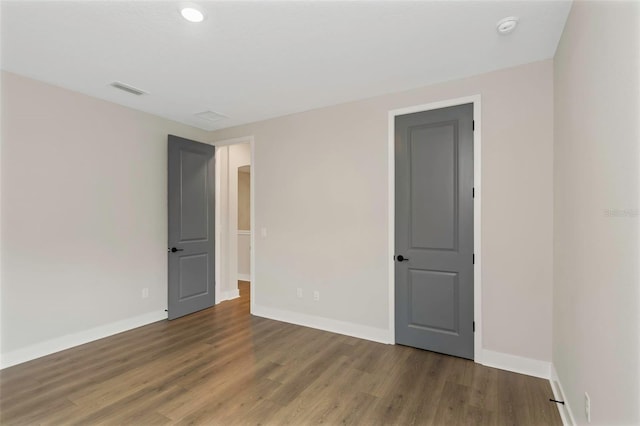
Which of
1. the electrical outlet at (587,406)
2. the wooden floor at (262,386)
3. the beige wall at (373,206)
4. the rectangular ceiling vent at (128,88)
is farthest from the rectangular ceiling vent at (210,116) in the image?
the electrical outlet at (587,406)

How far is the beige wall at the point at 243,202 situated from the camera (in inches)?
288

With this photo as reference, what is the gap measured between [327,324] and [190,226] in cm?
236

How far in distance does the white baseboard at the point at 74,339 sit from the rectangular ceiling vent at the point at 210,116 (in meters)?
2.69

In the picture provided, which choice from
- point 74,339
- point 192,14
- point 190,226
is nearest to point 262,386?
point 74,339

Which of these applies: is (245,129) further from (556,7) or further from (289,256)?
(556,7)

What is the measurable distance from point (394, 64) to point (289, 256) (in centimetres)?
258

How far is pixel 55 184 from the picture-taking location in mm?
3205

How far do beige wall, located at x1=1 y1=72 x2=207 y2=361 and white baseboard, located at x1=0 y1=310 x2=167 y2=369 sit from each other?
1.6 inches

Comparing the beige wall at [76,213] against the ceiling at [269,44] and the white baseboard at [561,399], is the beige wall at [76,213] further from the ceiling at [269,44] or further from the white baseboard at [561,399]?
the white baseboard at [561,399]

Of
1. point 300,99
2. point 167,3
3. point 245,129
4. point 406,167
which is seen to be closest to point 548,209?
point 406,167

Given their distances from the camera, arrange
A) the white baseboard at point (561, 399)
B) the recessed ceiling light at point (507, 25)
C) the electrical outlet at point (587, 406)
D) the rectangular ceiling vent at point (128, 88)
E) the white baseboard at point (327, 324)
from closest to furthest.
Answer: the electrical outlet at point (587, 406)
the white baseboard at point (561, 399)
the recessed ceiling light at point (507, 25)
the rectangular ceiling vent at point (128, 88)
the white baseboard at point (327, 324)

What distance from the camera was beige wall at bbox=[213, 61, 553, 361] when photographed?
8.77ft

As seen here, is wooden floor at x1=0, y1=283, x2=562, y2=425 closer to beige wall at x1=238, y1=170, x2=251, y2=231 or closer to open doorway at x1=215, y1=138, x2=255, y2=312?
open doorway at x1=215, y1=138, x2=255, y2=312

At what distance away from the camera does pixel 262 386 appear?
2.51 meters
